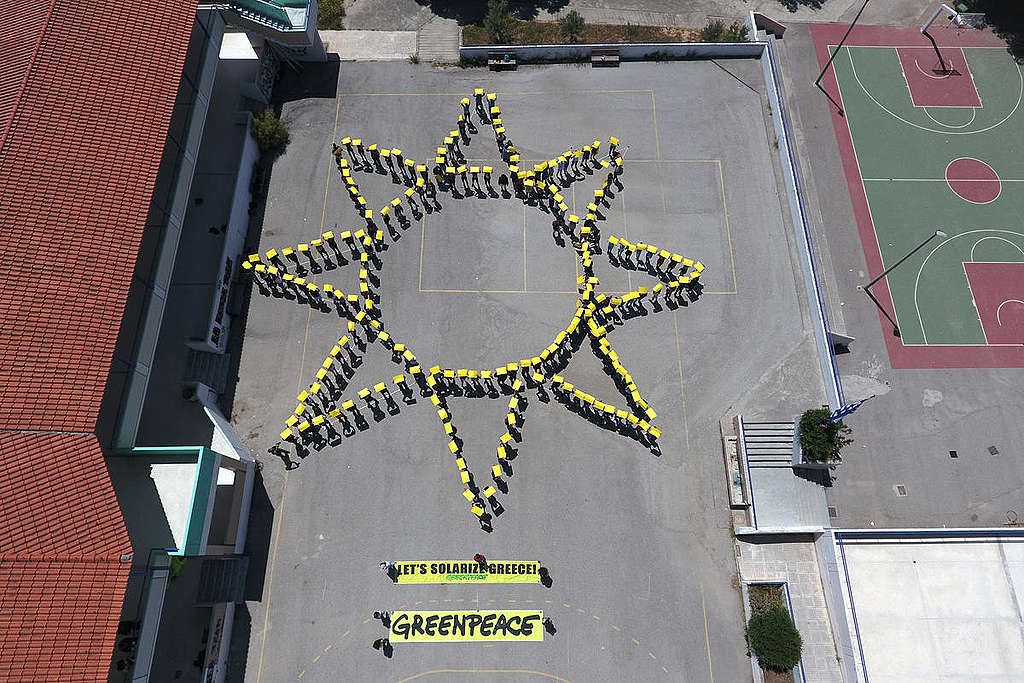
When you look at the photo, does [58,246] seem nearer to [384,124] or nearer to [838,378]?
[384,124]

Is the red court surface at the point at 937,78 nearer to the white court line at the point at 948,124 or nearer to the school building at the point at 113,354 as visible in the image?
the white court line at the point at 948,124

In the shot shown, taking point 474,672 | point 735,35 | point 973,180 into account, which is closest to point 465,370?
point 474,672

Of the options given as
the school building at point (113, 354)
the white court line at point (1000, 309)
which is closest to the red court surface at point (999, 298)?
the white court line at point (1000, 309)

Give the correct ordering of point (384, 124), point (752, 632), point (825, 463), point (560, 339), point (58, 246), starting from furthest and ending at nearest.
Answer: point (384, 124) → point (560, 339) → point (825, 463) → point (752, 632) → point (58, 246)

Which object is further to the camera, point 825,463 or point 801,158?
point 801,158

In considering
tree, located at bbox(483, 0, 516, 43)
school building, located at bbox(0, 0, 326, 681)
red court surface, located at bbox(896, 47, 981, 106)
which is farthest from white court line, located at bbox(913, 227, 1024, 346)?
school building, located at bbox(0, 0, 326, 681)

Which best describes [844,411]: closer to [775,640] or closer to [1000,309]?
[775,640]

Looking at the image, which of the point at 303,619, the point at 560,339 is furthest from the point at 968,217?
the point at 303,619
